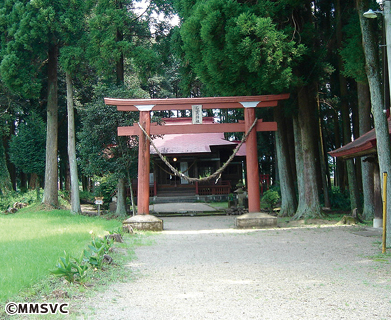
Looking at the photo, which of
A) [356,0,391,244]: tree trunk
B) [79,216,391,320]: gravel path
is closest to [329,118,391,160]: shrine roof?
[356,0,391,244]: tree trunk

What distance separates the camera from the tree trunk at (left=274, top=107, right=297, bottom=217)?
51.4 ft

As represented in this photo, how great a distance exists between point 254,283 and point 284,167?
1064cm

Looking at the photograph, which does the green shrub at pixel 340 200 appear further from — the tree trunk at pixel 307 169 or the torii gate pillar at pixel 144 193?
the torii gate pillar at pixel 144 193

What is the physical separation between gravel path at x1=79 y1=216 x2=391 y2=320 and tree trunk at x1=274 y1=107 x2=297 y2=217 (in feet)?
21.0

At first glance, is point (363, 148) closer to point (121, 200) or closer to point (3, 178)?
point (121, 200)

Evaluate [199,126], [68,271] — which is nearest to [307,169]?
[199,126]

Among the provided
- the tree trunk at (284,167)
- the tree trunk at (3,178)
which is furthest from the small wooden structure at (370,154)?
the tree trunk at (3,178)

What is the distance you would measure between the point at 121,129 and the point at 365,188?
8101 mm

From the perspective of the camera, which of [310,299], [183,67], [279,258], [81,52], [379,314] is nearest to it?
[379,314]

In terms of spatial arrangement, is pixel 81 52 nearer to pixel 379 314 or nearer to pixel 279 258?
pixel 279 258

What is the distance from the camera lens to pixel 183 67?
16.7 m

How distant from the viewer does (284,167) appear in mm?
15781

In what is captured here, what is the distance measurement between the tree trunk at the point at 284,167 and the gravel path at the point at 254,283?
21.0 ft

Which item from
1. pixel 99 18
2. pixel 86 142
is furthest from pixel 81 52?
pixel 86 142
